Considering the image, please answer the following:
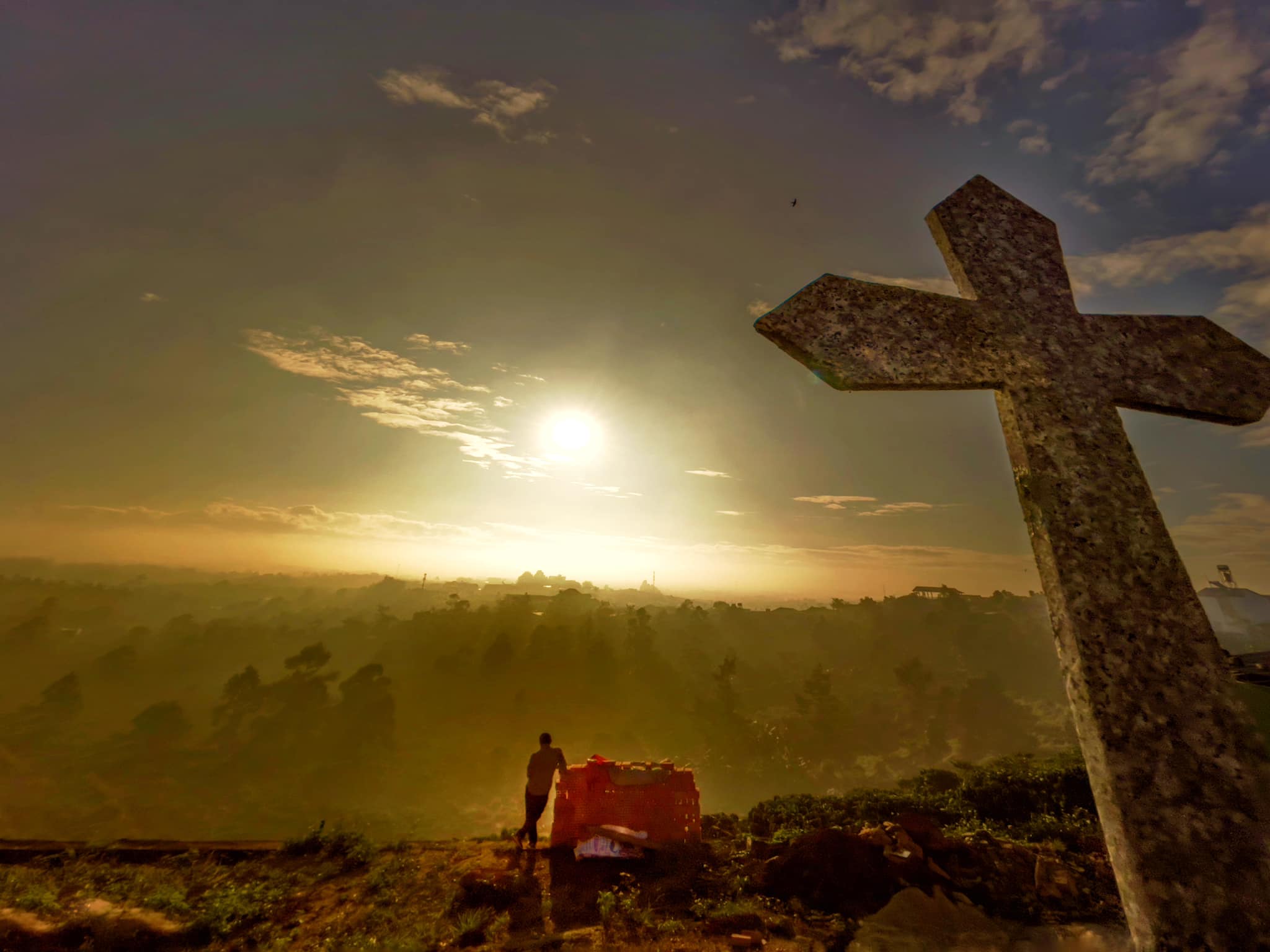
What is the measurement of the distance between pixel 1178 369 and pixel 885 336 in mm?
1609

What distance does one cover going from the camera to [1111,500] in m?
1.93

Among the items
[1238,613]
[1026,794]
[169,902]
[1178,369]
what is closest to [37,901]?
[169,902]

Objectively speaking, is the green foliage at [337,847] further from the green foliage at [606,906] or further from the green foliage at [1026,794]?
the green foliage at [1026,794]

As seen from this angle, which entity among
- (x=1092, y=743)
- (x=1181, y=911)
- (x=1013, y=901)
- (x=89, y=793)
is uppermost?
(x=1092, y=743)

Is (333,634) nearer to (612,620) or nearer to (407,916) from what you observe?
(612,620)

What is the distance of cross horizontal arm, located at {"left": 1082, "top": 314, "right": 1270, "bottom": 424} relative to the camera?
2252 millimetres

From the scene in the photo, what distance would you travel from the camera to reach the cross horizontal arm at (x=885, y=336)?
202 centimetres

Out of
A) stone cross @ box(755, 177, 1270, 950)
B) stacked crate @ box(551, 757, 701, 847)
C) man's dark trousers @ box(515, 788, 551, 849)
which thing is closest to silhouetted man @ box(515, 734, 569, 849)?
man's dark trousers @ box(515, 788, 551, 849)

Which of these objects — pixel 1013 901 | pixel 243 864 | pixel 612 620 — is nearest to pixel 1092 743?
pixel 1013 901

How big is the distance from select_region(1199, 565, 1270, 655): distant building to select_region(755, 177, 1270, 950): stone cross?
437 ft

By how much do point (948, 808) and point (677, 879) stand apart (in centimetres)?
767

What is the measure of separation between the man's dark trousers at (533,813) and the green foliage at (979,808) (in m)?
4.33

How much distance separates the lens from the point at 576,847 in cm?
777

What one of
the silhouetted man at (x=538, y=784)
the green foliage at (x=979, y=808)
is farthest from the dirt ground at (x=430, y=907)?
the green foliage at (x=979, y=808)
